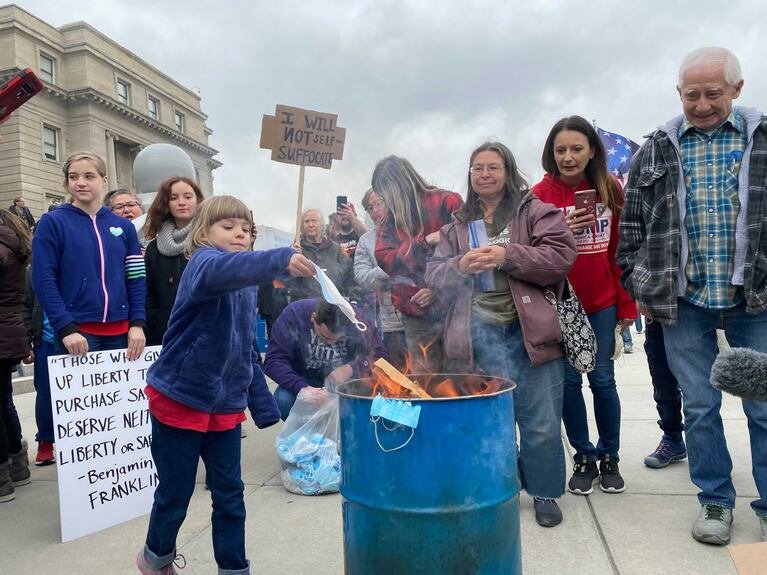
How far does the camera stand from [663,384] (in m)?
3.34

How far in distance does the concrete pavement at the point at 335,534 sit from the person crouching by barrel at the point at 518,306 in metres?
0.26

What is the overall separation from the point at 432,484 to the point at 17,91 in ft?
20.9

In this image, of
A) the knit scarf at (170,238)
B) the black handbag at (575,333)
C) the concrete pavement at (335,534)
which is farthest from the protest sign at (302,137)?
the concrete pavement at (335,534)

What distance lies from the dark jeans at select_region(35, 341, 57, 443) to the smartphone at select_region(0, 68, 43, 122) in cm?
311

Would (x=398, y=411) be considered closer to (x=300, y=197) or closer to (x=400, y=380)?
(x=400, y=380)

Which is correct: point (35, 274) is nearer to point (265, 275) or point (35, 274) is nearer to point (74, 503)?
point (74, 503)

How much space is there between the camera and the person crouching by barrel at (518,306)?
2.58 m

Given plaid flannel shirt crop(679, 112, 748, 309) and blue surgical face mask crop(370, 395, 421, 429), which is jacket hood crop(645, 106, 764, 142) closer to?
plaid flannel shirt crop(679, 112, 748, 309)

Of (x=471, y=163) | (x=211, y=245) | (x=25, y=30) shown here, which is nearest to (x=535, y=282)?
(x=471, y=163)

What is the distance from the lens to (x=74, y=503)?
276 cm

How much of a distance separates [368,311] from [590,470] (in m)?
1.75

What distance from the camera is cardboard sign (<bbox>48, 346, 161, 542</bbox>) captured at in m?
2.78

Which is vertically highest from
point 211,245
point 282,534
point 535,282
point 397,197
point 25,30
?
point 25,30

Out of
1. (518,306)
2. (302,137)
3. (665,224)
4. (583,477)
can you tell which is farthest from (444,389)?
(302,137)
